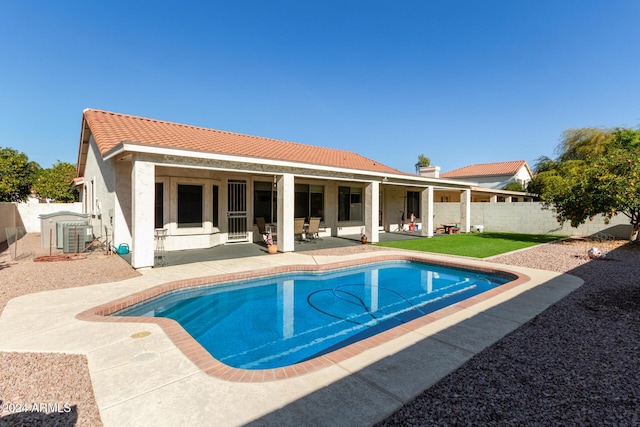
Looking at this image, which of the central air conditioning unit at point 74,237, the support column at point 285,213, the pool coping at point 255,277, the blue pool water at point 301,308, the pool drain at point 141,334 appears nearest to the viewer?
the pool coping at point 255,277

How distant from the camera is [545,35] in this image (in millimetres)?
14477

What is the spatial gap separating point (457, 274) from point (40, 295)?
36.7 ft

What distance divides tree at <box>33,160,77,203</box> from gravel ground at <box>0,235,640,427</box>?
32.4m

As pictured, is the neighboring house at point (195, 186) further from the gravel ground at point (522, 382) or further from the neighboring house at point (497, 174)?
the neighboring house at point (497, 174)

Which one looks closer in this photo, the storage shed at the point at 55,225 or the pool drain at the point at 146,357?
the pool drain at the point at 146,357

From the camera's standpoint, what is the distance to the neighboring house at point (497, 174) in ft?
131

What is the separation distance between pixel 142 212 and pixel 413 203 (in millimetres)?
19652

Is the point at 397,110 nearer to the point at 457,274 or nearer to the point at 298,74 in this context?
the point at 298,74

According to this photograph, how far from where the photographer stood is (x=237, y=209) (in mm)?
14461

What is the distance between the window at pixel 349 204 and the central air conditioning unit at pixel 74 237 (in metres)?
12.6

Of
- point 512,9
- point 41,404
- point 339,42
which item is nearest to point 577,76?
point 512,9

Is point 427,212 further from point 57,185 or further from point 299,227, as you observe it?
point 57,185

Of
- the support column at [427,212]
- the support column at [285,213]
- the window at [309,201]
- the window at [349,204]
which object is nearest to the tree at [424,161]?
the support column at [427,212]

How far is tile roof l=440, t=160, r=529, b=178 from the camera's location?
40362mm
